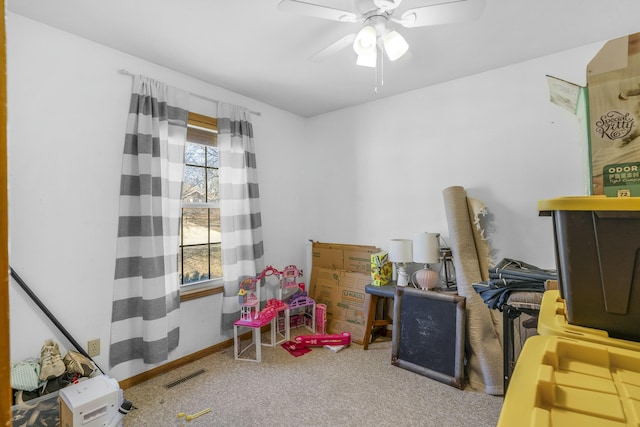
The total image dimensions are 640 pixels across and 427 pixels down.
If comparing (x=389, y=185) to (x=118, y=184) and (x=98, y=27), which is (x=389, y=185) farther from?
(x=98, y=27)

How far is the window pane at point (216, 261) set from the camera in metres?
3.02

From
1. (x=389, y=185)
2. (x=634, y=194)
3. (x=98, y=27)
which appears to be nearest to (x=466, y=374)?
(x=389, y=185)

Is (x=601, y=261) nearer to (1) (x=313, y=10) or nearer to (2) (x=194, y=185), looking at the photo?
(1) (x=313, y=10)

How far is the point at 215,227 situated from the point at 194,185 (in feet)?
1.50

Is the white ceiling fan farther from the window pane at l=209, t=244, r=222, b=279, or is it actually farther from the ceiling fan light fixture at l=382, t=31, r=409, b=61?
the window pane at l=209, t=244, r=222, b=279

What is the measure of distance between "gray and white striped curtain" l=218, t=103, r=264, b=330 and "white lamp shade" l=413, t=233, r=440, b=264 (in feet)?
5.22

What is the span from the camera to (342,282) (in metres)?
3.40

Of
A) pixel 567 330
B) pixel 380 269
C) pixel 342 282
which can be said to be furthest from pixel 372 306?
pixel 567 330

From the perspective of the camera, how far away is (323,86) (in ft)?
9.76

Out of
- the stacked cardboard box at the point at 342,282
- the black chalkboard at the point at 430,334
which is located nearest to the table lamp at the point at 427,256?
the black chalkboard at the point at 430,334

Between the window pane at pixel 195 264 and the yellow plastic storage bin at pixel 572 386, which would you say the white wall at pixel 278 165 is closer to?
the window pane at pixel 195 264

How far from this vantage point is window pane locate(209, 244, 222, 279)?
3018 millimetres

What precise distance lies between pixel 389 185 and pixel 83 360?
2935 millimetres

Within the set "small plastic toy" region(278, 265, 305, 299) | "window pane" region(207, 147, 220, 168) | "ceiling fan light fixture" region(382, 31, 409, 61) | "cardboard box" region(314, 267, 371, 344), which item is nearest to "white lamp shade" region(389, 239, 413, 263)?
"cardboard box" region(314, 267, 371, 344)
